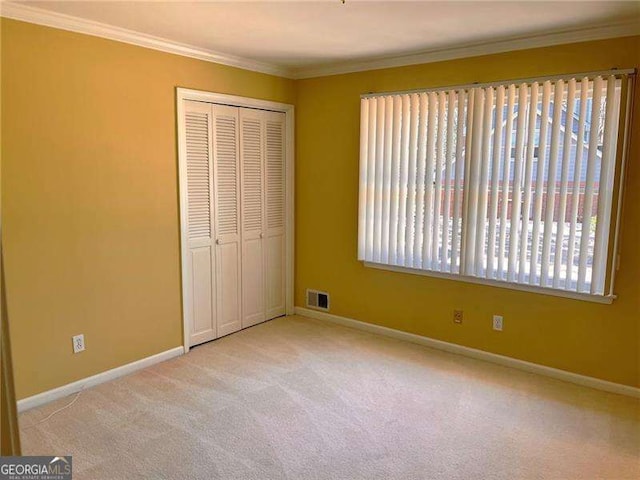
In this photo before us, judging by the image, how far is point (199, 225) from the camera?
3842 millimetres

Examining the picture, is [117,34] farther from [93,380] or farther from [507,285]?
[507,285]

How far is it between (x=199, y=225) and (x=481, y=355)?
249 cm

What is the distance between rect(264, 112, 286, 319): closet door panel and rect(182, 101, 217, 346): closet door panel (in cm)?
68

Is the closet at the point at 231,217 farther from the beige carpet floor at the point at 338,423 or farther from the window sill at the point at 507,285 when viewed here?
the window sill at the point at 507,285

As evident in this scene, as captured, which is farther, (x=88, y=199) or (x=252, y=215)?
(x=252, y=215)

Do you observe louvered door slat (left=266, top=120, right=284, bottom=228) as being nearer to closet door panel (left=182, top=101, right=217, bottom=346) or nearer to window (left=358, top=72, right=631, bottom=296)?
closet door panel (left=182, top=101, right=217, bottom=346)

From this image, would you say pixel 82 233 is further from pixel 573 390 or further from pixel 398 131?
pixel 573 390

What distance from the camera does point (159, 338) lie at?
11.9ft

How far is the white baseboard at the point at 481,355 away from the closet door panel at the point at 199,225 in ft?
3.74

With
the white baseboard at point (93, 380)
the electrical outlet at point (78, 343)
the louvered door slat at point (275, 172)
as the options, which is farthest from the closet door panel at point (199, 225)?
the electrical outlet at point (78, 343)

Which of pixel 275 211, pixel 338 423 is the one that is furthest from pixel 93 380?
pixel 275 211

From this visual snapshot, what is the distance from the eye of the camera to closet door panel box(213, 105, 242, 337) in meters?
3.92

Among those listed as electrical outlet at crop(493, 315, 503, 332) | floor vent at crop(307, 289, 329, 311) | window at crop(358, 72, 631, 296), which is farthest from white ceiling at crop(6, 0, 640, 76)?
floor vent at crop(307, 289, 329, 311)

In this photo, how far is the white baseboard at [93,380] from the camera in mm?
2924
